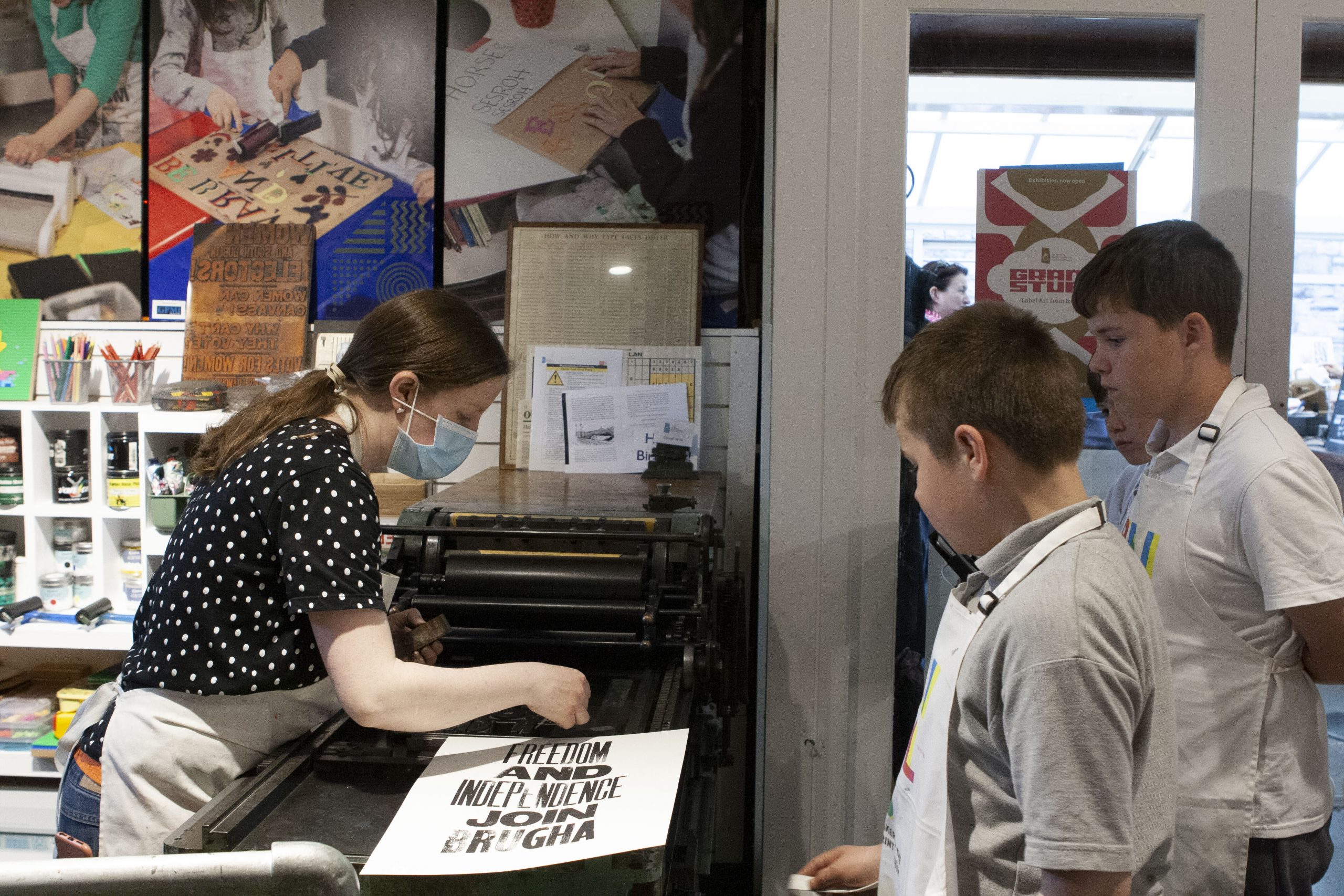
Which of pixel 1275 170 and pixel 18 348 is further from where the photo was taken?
pixel 18 348

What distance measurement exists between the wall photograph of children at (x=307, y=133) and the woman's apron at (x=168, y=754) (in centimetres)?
183

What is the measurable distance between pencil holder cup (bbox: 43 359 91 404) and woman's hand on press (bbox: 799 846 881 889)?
269 cm

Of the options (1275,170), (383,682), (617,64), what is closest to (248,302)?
(617,64)

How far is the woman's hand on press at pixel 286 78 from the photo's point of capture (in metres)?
3.01

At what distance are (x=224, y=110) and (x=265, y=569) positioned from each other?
2291mm

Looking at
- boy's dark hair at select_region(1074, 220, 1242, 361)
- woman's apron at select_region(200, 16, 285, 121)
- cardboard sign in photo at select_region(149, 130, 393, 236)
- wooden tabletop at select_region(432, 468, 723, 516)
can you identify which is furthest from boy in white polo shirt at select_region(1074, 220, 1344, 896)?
woman's apron at select_region(200, 16, 285, 121)

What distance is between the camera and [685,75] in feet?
9.62

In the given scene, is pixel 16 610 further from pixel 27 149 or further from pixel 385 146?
pixel 385 146

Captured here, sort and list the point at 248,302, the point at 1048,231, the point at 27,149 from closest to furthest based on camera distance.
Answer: the point at 1048,231 → the point at 248,302 → the point at 27,149

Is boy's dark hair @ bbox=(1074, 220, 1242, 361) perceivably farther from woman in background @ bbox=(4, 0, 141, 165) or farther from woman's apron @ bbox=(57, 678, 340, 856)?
woman in background @ bbox=(4, 0, 141, 165)

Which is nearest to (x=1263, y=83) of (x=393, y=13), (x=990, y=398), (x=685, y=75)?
(x=685, y=75)

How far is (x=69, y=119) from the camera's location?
3.09m

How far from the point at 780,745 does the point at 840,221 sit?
135cm

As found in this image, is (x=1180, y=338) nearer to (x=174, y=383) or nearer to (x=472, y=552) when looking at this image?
(x=472, y=552)
